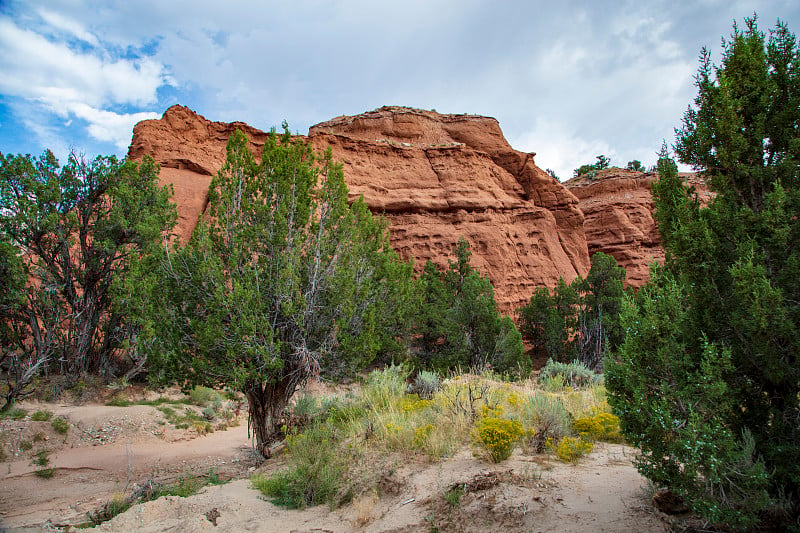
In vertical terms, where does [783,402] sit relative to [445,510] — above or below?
above

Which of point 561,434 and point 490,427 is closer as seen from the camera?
point 490,427

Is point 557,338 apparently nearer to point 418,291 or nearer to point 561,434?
point 418,291

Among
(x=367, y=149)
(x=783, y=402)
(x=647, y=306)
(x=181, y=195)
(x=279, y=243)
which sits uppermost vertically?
(x=367, y=149)

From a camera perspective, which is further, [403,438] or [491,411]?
[491,411]

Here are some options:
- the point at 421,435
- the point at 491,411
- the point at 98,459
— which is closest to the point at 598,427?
the point at 491,411

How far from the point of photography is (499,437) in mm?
5379

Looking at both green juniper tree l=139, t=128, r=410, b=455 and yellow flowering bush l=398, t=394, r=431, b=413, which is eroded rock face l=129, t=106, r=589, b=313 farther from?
yellow flowering bush l=398, t=394, r=431, b=413

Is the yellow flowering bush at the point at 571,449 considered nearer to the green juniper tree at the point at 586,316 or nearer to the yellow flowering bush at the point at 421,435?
the yellow flowering bush at the point at 421,435

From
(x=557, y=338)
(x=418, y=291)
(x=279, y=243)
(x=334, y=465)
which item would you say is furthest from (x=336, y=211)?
(x=557, y=338)

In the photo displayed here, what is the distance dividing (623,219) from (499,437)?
3246 cm

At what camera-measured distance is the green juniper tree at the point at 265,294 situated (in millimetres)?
7566

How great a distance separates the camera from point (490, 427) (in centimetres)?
547

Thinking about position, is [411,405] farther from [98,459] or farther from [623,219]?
[623,219]

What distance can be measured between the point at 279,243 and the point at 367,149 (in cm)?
2405
